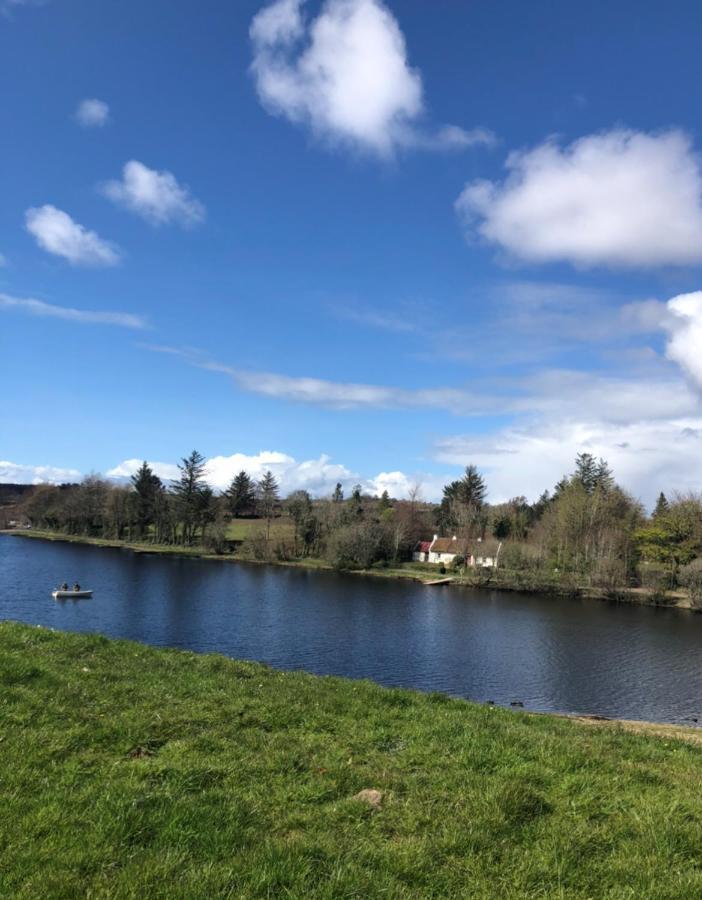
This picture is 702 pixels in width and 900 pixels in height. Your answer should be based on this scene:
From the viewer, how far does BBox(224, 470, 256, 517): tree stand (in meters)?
149

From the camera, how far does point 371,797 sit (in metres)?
5.90

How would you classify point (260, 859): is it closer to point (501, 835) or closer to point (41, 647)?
point (501, 835)

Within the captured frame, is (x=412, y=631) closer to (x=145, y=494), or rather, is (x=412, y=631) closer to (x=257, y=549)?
(x=257, y=549)

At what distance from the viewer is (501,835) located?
17.0 feet

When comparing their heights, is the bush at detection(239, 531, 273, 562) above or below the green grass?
below

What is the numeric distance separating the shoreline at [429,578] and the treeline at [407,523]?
1225mm

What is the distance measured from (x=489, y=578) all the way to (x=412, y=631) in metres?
43.8

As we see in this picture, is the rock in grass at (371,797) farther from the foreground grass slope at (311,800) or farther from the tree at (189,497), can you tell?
the tree at (189,497)

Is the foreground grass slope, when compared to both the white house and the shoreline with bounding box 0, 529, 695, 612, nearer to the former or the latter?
the shoreline with bounding box 0, 529, 695, 612

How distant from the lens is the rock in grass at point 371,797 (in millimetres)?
5746

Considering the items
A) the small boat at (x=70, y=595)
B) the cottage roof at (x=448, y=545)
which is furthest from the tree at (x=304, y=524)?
the small boat at (x=70, y=595)

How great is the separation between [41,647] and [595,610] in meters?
67.1

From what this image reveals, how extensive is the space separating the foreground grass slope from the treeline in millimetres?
76010

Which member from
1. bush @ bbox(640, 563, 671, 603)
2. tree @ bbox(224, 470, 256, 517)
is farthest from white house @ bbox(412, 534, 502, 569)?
tree @ bbox(224, 470, 256, 517)
